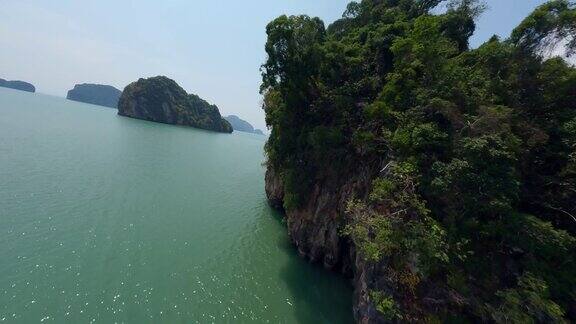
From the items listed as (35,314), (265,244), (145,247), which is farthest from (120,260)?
(265,244)

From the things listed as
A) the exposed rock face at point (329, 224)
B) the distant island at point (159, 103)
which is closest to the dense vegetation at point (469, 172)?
the exposed rock face at point (329, 224)

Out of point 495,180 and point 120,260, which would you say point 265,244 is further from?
point 495,180

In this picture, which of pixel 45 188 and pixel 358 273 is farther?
pixel 45 188

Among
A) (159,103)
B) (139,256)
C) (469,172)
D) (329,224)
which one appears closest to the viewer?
(469,172)

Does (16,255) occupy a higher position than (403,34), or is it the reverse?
(403,34)

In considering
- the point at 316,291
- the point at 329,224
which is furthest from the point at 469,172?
the point at 316,291

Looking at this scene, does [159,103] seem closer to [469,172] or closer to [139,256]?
[139,256]
